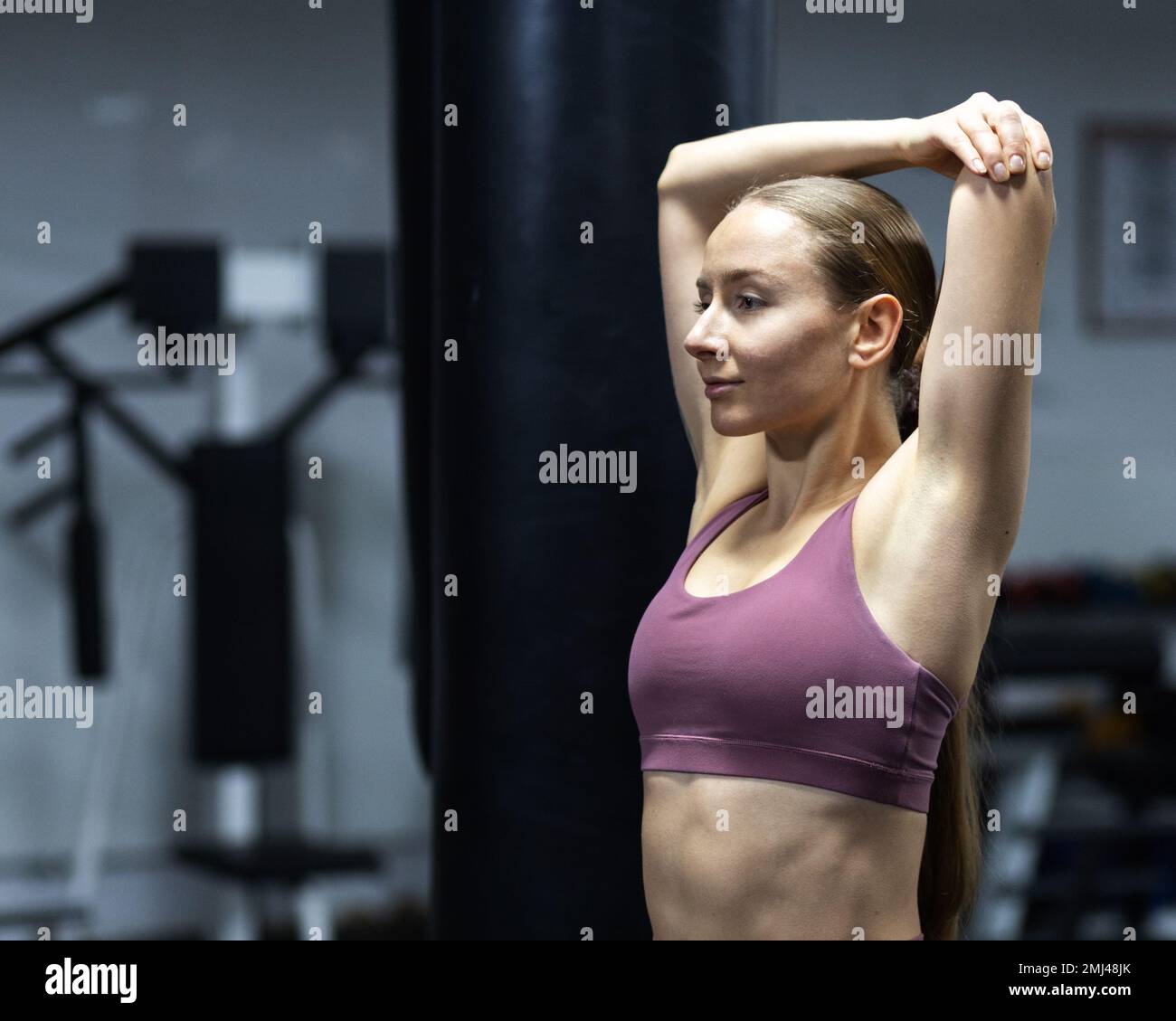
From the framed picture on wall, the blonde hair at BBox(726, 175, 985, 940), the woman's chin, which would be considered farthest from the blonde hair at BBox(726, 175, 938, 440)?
the framed picture on wall

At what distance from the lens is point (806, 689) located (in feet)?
3.01

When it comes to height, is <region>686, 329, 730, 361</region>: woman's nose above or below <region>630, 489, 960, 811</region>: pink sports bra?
above

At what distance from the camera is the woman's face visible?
38.5 inches

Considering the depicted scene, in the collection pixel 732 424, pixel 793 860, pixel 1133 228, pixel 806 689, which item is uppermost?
pixel 1133 228

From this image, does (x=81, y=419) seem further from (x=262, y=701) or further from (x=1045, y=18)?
(x=1045, y=18)

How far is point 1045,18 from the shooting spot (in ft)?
12.7

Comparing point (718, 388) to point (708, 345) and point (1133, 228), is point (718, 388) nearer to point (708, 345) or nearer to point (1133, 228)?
point (708, 345)

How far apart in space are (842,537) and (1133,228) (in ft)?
10.8

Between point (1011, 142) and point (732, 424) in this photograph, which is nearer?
point (1011, 142)

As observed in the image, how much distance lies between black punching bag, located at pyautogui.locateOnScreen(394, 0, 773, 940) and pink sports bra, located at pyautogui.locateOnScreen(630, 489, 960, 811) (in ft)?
0.92

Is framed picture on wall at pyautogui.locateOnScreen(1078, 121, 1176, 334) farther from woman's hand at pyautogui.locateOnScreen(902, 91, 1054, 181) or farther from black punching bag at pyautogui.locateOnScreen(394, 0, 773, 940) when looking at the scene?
woman's hand at pyautogui.locateOnScreen(902, 91, 1054, 181)

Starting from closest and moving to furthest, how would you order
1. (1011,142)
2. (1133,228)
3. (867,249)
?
(1011,142), (867,249), (1133,228)

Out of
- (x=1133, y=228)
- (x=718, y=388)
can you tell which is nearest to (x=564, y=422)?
(x=718, y=388)
